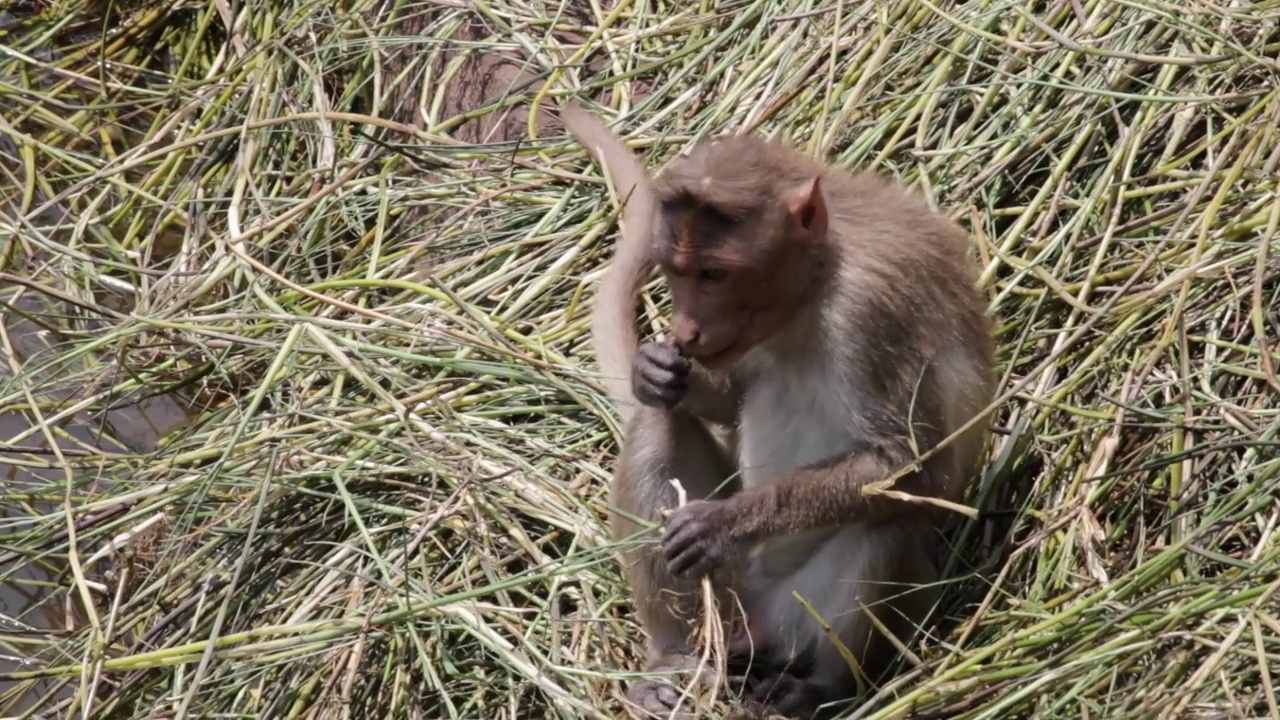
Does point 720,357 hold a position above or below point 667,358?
above

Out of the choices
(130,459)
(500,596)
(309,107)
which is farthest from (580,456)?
(309,107)

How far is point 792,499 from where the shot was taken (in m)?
5.15

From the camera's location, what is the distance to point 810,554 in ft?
17.6

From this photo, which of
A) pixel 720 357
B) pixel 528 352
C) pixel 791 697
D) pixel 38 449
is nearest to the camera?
pixel 720 357

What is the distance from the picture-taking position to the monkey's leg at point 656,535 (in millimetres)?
5414

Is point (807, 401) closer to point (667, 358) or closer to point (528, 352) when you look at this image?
point (667, 358)

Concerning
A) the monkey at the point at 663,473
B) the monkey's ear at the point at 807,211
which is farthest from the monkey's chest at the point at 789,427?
the monkey's ear at the point at 807,211

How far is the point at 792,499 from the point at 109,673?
8.19ft

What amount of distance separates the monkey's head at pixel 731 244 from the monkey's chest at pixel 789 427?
305 mm

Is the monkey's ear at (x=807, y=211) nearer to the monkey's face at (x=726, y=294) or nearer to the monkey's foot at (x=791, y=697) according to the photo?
the monkey's face at (x=726, y=294)

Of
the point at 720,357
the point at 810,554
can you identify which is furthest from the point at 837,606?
the point at 720,357

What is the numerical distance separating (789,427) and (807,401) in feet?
0.37

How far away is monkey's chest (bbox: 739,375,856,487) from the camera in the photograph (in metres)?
5.29

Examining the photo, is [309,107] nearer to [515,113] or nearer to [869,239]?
[515,113]
